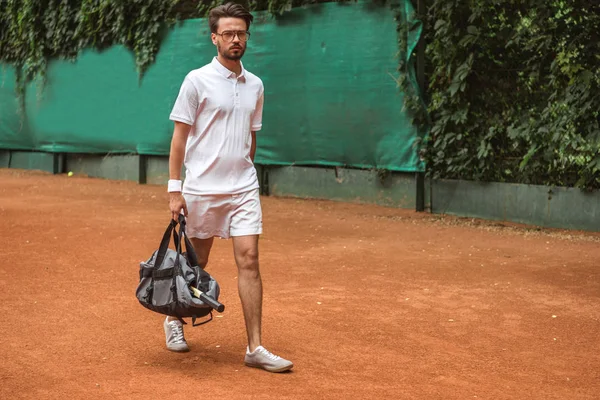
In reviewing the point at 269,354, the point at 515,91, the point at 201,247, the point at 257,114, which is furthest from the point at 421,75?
the point at 269,354

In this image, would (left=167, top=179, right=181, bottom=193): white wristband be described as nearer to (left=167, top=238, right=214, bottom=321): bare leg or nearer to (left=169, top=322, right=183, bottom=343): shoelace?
(left=167, top=238, right=214, bottom=321): bare leg

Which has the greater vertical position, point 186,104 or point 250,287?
point 186,104

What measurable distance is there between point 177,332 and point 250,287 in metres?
0.61

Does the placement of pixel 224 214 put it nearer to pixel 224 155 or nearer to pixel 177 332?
pixel 224 155

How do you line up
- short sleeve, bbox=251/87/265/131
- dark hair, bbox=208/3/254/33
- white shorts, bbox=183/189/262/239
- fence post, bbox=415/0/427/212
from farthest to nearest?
fence post, bbox=415/0/427/212 → short sleeve, bbox=251/87/265/131 → white shorts, bbox=183/189/262/239 → dark hair, bbox=208/3/254/33

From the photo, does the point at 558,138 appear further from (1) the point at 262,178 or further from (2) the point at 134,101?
(2) the point at 134,101

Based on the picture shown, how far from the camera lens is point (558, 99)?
1053 centimetres

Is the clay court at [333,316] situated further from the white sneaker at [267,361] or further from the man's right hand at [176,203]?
the man's right hand at [176,203]

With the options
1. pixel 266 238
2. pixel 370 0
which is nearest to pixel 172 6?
pixel 370 0

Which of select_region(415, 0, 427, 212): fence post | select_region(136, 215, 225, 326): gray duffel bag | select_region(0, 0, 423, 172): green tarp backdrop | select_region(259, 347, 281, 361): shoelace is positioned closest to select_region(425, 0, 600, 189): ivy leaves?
select_region(415, 0, 427, 212): fence post

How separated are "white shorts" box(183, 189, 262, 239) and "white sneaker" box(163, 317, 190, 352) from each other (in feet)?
1.82

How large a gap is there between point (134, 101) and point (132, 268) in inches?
349

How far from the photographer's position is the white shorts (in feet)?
17.0

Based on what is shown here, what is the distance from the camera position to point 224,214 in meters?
5.23
